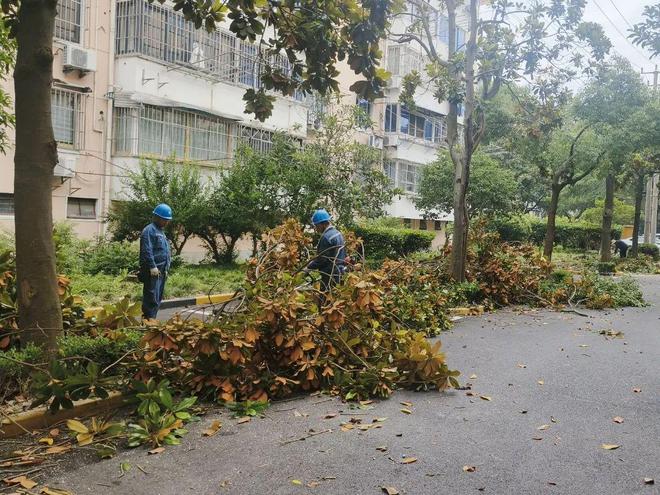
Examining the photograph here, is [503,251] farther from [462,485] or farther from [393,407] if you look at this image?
[462,485]

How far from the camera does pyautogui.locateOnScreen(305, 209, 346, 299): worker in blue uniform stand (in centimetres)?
726

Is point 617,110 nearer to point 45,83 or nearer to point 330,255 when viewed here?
point 330,255

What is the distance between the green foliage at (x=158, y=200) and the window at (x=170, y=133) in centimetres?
269

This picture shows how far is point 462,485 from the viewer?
153 inches

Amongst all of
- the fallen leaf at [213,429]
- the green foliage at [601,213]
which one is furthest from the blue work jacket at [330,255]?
the green foliage at [601,213]

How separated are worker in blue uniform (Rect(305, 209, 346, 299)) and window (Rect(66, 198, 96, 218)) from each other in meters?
13.0

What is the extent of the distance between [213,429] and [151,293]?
147 inches

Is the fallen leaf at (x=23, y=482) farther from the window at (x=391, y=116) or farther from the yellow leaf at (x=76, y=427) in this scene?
the window at (x=391, y=116)

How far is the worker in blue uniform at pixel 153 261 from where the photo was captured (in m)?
8.15

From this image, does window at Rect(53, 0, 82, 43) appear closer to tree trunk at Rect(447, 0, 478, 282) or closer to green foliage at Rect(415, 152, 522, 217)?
tree trunk at Rect(447, 0, 478, 282)

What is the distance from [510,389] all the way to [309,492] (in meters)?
3.15

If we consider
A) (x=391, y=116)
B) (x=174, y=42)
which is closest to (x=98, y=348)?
(x=174, y=42)

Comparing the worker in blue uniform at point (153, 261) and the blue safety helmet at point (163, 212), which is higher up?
the blue safety helmet at point (163, 212)

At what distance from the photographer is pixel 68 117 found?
61.3 ft
